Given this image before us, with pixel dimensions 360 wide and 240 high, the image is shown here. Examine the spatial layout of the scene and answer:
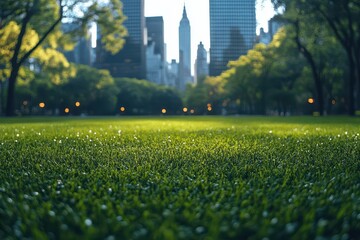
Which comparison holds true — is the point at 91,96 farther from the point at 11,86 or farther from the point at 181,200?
the point at 181,200

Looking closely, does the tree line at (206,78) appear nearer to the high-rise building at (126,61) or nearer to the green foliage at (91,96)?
the green foliage at (91,96)

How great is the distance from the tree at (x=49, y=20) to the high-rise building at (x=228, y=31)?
130m

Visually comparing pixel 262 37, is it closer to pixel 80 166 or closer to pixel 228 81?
pixel 228 81

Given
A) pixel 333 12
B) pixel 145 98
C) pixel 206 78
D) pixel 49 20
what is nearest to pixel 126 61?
pixel 145 98

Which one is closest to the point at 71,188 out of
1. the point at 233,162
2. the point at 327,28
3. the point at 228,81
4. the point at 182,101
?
the point at 233,162

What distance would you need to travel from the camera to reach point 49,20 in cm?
3622

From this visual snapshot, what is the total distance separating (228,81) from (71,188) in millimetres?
70257

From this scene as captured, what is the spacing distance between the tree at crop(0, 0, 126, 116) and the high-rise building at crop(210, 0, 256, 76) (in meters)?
130

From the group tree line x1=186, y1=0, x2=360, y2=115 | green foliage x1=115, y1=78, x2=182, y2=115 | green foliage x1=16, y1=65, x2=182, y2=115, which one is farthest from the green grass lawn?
green foliage x1=115, y1=78, x2=182, y2=115

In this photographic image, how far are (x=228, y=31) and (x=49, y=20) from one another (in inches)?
5441

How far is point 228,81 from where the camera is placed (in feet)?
236

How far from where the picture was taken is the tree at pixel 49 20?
3056 centimetres

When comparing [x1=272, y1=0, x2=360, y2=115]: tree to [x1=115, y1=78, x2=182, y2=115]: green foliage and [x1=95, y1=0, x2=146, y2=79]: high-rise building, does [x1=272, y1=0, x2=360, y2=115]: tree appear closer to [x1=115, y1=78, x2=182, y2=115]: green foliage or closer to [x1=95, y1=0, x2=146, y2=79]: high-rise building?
[x1=115, y1=78, x2=182, y2=115]: green foliage

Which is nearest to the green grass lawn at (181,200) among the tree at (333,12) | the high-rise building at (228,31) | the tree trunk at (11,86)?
the tree at (333,12)
